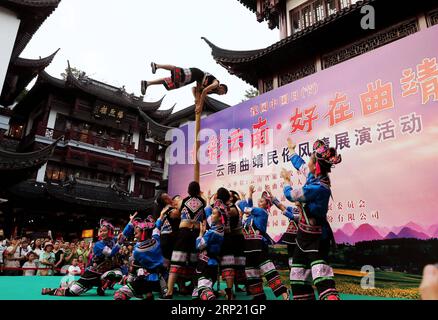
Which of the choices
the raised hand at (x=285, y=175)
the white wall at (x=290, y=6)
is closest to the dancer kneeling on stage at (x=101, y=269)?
the raised hand at (x=285, y=175)

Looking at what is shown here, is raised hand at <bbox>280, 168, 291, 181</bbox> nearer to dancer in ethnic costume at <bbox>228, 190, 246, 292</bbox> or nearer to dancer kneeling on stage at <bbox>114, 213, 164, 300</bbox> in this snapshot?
dancer in ethnic costume at <bbox>228, 190, 246, 292</bbox>

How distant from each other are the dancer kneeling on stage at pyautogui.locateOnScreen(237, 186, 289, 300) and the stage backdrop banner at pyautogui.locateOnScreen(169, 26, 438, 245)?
1950 millimetres

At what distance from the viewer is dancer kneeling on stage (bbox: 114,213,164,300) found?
3869 mm

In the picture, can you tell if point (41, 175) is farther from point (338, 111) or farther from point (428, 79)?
point (428, 79)

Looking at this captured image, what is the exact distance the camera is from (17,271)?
9.41 meters

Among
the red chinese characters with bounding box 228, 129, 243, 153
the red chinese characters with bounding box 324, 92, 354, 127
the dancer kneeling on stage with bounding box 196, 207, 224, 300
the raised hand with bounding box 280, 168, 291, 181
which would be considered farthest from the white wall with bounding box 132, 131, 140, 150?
the raised hand with bounding box 280, 168, 291, 181

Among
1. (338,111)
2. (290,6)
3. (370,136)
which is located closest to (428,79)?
(370,136)

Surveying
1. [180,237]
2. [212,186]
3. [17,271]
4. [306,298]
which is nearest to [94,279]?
[180,237]

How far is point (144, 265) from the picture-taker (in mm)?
4090

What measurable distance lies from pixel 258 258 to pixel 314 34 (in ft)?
19.0

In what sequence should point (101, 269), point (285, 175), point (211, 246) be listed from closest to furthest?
1. point (285, 175)
2. point (211, 246)
3. point (101, 269)

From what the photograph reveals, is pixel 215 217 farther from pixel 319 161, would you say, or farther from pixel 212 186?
pixel 212 186

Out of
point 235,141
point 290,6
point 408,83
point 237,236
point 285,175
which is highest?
point 290,6
